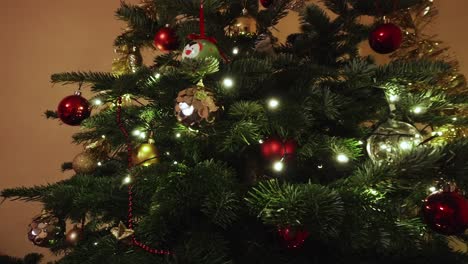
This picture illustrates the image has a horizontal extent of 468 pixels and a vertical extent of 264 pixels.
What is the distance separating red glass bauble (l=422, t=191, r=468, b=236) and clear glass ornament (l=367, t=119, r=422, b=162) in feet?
0.45

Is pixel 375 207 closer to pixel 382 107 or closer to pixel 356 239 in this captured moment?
pixel 356 239

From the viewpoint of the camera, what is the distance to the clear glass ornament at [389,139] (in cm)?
51

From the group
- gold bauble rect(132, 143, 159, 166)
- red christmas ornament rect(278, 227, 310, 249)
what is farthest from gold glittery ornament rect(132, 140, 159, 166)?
red christmas ornament rect(278, 227, 310, 249)

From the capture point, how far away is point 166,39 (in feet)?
2.28

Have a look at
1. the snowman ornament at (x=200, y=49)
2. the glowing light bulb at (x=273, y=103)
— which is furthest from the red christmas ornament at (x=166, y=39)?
the glowing light bulb at (x=273, y=103)

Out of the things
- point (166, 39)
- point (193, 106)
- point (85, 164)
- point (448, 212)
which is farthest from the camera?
point (85, 164)

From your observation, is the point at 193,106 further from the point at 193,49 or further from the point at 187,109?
the point at 193,49

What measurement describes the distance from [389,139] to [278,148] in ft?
0.52

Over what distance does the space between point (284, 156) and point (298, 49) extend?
0.36 m

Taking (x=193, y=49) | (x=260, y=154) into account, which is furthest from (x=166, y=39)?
(x=260, y=154)

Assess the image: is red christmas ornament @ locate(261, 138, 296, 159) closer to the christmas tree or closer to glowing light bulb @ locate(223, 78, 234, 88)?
the christmas tree

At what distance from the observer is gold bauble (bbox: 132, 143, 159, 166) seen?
1.99ft

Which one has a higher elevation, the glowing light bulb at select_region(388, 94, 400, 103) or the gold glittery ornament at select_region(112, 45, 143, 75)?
the gold glittery ornament at select_region(112, 45, 143, 75)

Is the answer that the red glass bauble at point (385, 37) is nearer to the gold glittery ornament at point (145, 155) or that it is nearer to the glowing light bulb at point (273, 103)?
the glowing light bulb at point (273, 103)
